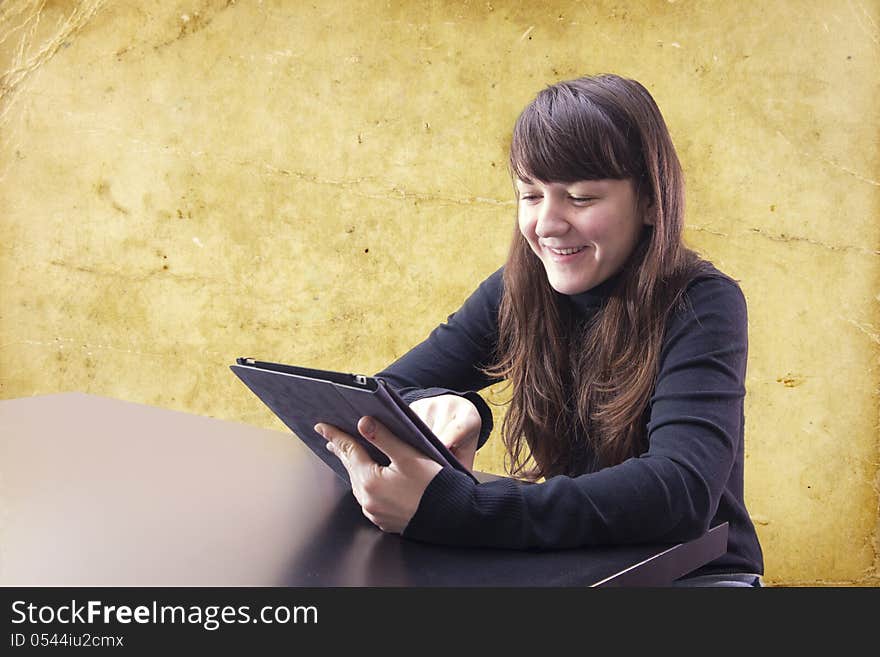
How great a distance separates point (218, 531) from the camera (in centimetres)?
95

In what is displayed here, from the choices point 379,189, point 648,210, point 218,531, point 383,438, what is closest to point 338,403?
point 383,438

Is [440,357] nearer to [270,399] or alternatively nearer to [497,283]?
[497,283]

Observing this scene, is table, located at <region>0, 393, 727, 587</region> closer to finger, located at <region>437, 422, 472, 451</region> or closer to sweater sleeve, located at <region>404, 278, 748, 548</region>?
sweater sleeve, located at <region>404, 278, 748, 548</region>

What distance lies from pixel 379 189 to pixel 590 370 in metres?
1.51

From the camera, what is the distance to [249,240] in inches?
112

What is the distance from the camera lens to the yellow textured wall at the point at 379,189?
2.39 m

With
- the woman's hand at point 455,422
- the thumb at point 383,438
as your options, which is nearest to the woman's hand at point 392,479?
the thumb at point 383,438

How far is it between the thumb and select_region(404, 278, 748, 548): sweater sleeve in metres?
0.04

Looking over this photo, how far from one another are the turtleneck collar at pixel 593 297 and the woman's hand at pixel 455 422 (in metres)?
0.21

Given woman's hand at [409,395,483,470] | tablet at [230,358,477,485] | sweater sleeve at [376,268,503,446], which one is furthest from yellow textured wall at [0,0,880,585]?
tablet at [230,358,477,485]

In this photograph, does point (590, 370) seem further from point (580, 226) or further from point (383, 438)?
point (383, 438)

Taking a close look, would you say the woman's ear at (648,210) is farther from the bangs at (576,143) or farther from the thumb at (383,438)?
the thumb at (383,438)

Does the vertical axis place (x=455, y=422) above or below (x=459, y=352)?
below

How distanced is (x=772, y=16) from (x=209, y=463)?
182 cm
